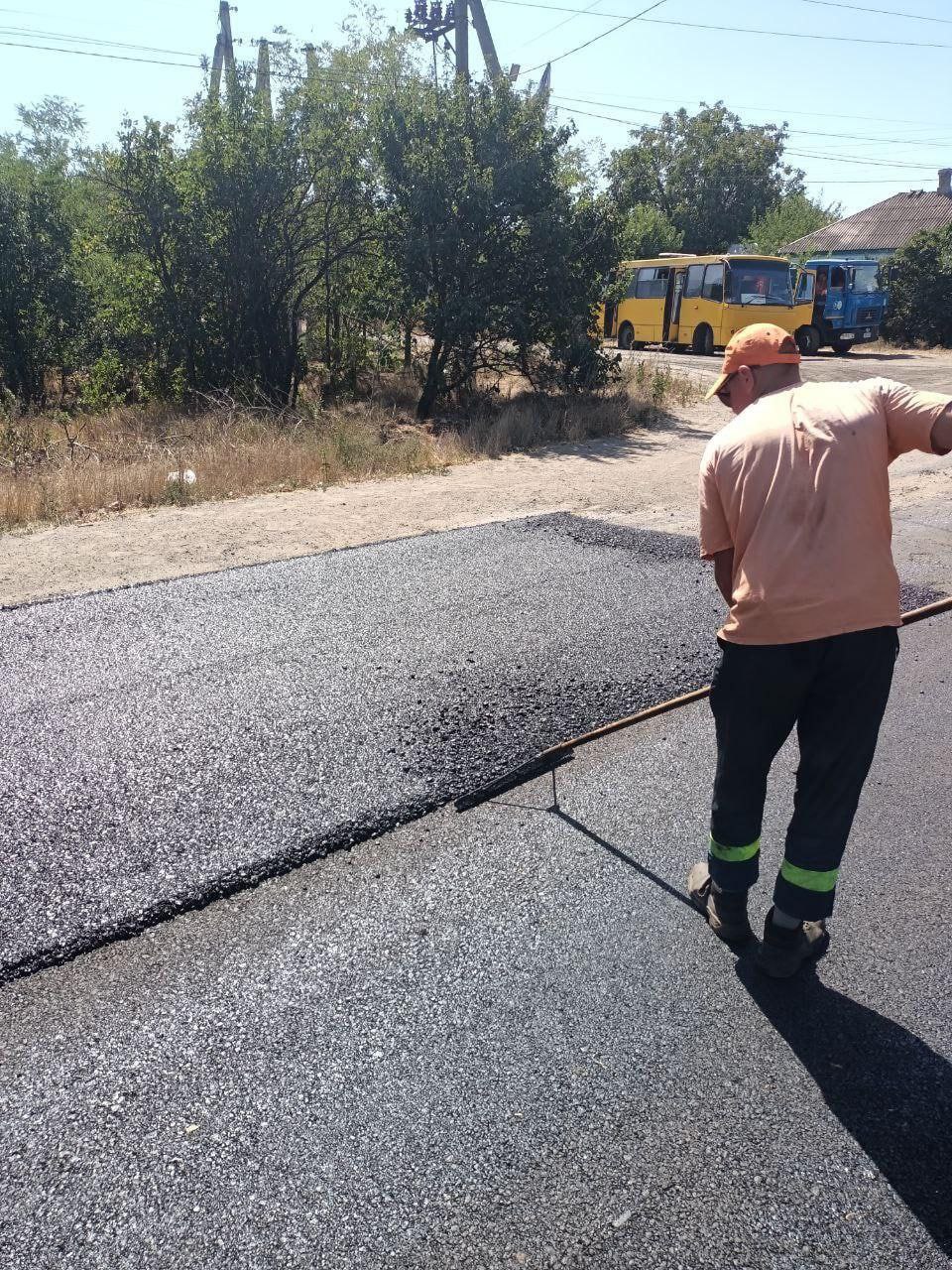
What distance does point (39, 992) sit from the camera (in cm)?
265

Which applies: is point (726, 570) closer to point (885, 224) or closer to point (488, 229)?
point (488, 229)

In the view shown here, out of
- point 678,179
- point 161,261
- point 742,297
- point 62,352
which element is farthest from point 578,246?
point 678,179

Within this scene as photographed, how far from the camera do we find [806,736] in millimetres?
2664

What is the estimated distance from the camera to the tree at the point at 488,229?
47.1ft

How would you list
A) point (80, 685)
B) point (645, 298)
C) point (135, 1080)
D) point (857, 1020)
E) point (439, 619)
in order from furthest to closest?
point (645, 298), point (439, 619), point (80, 685), point (857, 1020), point (135, 1080)

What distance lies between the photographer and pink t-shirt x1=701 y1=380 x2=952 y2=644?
8.07ft

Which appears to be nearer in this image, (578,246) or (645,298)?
(578,246)

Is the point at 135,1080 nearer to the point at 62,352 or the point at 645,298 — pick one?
the point at 62,352

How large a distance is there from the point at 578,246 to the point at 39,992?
49.1 ft

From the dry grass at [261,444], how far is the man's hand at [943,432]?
7.64m

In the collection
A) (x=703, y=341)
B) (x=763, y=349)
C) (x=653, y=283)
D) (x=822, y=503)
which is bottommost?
(x=822, y=503)

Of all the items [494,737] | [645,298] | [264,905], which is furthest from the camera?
[645,298]

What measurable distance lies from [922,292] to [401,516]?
27.3m

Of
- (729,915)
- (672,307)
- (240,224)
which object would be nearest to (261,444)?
(240,224)
